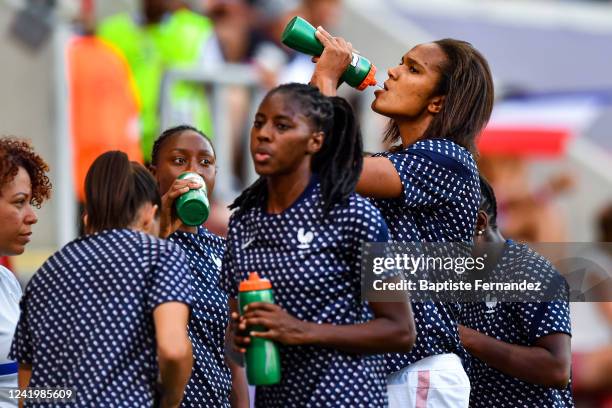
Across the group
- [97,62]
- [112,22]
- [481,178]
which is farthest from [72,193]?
[481,178]

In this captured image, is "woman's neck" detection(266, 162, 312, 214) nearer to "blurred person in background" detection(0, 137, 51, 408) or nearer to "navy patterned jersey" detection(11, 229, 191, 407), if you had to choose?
"navy patterned jersey" detection(11, 229, 191, 407)

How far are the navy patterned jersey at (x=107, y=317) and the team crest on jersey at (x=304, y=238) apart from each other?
342 millimetres

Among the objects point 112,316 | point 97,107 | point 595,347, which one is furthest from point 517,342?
point 97,107

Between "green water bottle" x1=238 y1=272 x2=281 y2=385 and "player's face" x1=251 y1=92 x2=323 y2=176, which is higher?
"player's face" x1=251 y1=92 x2=323 y2=176

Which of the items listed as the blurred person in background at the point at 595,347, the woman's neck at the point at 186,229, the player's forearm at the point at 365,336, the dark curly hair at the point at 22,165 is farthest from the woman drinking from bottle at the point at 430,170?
the blurred person in background at the point at 595,347

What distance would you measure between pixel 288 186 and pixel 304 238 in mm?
176

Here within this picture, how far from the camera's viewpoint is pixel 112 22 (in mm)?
10211

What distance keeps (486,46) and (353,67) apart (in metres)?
10.4

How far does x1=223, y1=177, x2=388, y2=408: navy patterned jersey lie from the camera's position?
3.92 m

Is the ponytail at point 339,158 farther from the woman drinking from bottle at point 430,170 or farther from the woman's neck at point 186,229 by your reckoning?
the woman's neck at point 186,229

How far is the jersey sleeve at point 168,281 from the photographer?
3.88 metres

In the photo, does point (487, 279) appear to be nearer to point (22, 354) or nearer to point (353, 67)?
point (353, 67)

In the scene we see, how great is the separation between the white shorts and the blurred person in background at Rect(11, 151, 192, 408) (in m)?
0.79

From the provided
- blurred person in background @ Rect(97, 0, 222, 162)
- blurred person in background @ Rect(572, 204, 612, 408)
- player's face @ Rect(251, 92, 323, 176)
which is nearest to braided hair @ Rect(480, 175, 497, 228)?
player's face @ Rect(251, 92, 323, 176)
